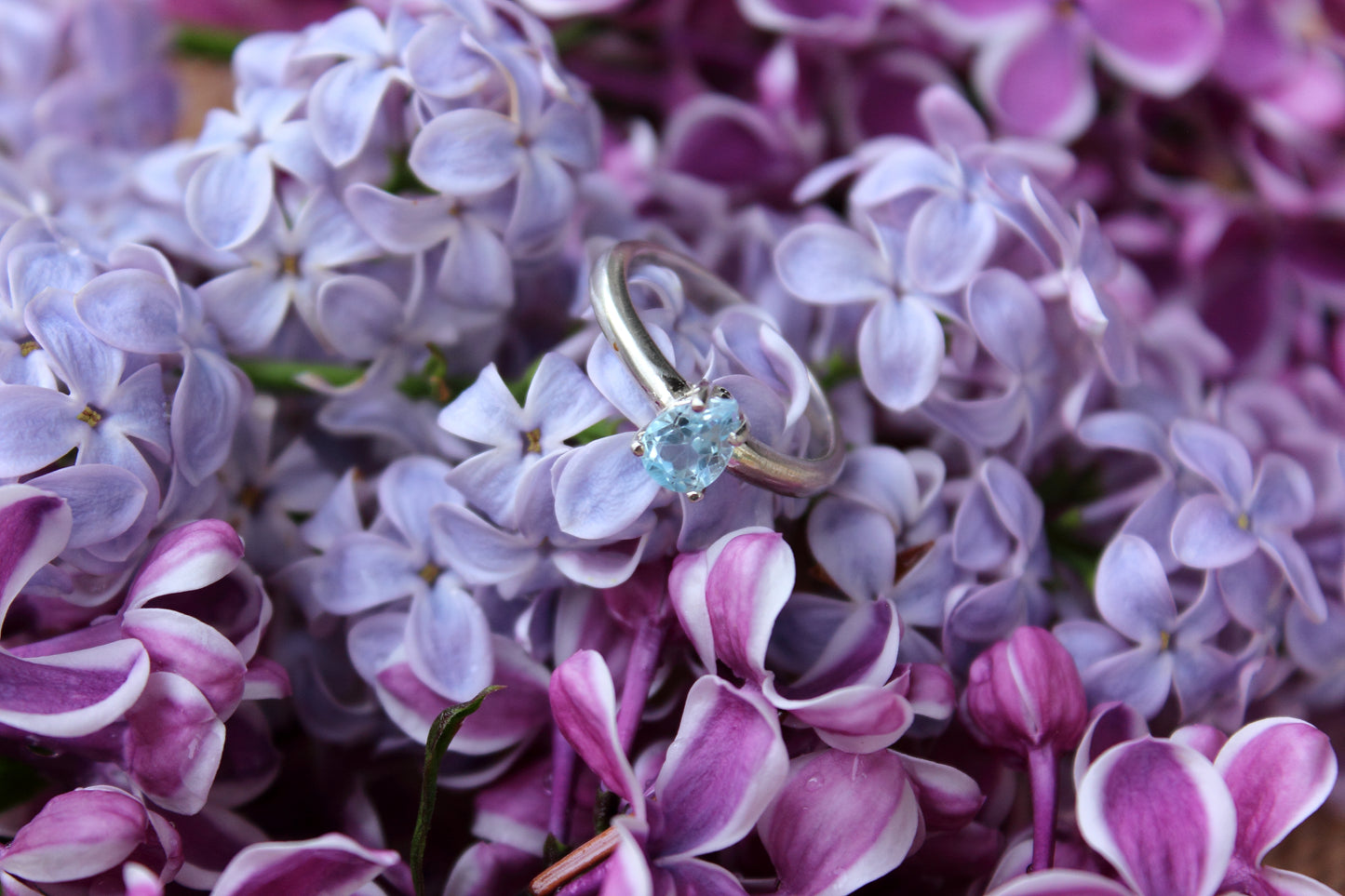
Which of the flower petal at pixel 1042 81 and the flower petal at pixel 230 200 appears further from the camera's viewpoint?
the flower petal at pixel 1042 81

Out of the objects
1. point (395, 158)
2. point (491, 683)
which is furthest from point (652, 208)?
point (491, 683)

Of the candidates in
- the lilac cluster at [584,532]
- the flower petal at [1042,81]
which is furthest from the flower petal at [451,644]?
the flower petal at [1042,81]

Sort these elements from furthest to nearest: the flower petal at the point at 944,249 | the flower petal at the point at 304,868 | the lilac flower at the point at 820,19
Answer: the lilac flower at the point at 820,19 < the flower petal at the point at 944,249 < the flower petal at the point at 304,868

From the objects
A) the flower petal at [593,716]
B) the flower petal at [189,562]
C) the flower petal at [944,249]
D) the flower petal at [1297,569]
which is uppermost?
the flower petal at [944,249]

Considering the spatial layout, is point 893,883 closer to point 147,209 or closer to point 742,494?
point 742,494

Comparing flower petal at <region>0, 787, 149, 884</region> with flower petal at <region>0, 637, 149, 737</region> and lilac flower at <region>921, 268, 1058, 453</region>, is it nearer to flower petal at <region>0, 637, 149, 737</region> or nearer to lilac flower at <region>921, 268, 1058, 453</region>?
flower petal at <region>0, 637, 149, 737</region>

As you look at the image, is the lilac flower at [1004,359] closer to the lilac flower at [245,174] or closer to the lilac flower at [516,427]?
the lilac flower at [516,427]

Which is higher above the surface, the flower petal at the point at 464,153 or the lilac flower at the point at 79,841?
the flower petal at the point at 464,153

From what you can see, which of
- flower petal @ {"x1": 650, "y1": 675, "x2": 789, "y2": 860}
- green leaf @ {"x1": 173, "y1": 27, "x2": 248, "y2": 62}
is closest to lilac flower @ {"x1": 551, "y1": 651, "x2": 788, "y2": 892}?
flower petal @ {"x1": 650, "y1": 675, "x2": 789, "y2": 860}
